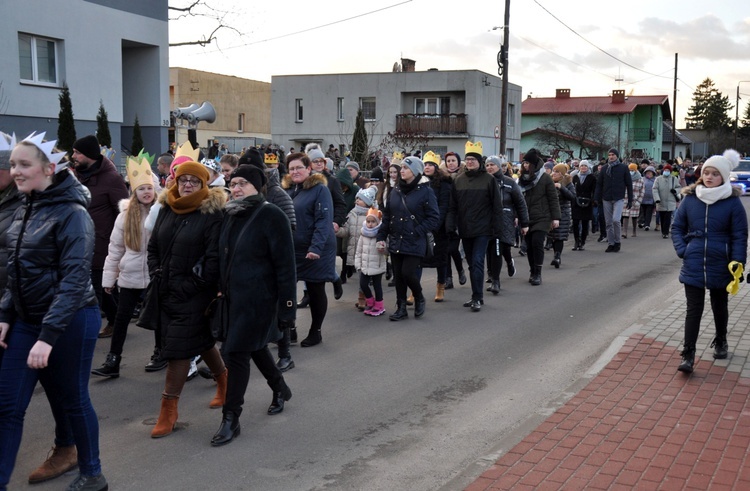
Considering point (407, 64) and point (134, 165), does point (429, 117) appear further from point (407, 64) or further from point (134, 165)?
point (134, 165)

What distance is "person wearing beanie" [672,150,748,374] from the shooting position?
23.2 ft

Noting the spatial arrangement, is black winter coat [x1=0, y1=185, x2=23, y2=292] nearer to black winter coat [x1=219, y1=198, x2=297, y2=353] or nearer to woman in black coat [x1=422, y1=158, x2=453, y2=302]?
black winter coat [x1=219, y1=198, x2=297, y2=353]

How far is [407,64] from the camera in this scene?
5541 cm

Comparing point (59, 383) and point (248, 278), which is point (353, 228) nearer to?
point (248, 278)

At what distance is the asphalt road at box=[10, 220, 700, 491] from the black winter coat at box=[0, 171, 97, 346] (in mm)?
1237

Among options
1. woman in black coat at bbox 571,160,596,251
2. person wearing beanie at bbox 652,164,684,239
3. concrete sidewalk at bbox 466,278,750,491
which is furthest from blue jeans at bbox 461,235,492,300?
person wearing beanie at bbox 652,164,684,239

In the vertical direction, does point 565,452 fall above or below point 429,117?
below

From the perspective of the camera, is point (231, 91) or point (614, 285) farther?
point (231, 91)

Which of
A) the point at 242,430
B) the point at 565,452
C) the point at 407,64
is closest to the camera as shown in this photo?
the point at 565,452

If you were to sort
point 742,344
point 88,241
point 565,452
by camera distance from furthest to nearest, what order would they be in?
1. point 742,344
2. point 565,452
3. point 88,241

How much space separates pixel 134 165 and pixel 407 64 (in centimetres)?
4968

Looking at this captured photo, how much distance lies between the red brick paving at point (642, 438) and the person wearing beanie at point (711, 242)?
54 cm

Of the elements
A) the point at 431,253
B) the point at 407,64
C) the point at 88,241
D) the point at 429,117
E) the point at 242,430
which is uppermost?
the point at 407,64

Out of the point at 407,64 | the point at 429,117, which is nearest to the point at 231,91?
the point at 407,64
